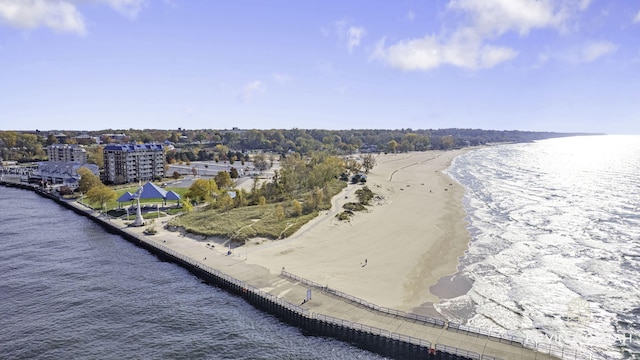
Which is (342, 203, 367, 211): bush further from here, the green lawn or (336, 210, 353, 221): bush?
the green lawn

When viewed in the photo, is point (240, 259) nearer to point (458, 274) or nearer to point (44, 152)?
point (458, 274)

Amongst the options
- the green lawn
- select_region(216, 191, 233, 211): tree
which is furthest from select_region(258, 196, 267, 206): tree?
select_region(216, 191, 233, 211): tree

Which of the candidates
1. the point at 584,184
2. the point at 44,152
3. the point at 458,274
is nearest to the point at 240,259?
the point at 458,274

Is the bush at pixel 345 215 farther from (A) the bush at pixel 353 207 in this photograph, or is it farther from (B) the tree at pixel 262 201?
(B) the tree at pixel 262 201

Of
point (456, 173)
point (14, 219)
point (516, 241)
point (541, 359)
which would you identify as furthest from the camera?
point (456, 173)

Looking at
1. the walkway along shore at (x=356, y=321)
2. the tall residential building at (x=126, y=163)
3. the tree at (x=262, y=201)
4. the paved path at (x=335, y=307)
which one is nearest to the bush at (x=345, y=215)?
the tree at (x=262, y=201)
